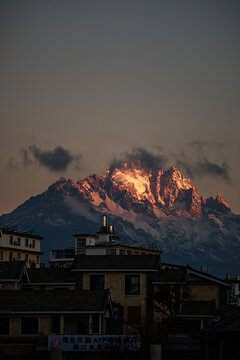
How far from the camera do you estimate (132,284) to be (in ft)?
332

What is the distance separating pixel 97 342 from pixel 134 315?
92.4 feet

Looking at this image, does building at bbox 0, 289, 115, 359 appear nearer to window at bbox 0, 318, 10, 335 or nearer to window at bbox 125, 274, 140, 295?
window at bbox 0, 318, 10, 335

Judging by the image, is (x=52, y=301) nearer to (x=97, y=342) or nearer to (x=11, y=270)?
(x=97, y=342)

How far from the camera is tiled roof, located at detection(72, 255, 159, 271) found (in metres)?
101

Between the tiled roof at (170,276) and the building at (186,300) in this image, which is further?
the tiled roof at (170,276)

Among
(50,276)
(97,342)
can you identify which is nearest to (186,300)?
(50,276)

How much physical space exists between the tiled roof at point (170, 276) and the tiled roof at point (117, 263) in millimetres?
1372

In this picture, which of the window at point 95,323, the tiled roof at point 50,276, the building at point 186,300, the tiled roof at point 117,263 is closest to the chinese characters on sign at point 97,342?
the window at point 95,323

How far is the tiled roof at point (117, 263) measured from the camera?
10094cm

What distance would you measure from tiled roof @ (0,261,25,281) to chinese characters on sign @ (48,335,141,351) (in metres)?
25.3

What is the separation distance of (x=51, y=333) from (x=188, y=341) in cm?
1392

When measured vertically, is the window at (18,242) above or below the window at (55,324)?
above

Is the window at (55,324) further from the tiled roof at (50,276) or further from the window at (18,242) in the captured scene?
the window at (18,242)

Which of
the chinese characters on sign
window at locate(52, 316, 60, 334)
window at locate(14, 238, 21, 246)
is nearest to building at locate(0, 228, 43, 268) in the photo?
window at locate(14, 238, 21, 246)
